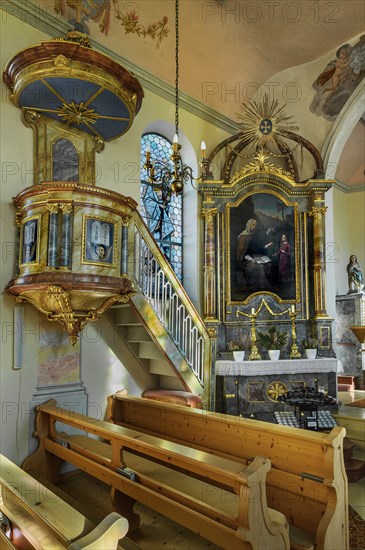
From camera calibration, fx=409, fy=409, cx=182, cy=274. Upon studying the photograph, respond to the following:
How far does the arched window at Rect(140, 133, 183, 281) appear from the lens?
23.1 ft

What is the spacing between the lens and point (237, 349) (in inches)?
263

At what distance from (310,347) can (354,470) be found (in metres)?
2.52

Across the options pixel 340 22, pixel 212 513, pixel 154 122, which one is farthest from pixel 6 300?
pixel 340 22

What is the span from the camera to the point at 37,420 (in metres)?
4.57

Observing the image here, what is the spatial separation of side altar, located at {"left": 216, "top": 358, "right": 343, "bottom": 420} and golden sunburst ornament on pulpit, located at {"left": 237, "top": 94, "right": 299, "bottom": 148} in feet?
12.8

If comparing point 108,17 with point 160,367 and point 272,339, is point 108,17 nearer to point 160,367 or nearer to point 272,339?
point 160,367

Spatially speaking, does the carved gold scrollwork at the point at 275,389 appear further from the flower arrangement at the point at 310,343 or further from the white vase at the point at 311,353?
the flower arrangement at the point at 310,343

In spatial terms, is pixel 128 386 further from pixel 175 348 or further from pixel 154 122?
pixel 154 122

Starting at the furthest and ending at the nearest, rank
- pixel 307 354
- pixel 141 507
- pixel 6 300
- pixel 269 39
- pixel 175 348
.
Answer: pixel 269 39, pixel 307 354, pixel 175 348, pixel 6 300, pixel 141 507

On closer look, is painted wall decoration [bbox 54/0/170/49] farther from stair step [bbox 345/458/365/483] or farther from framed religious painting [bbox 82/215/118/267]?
stair step [bbox 345/458/365/483]

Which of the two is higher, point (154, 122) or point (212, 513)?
point (154, 122)

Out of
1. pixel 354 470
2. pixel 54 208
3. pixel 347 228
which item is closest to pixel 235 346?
pixel 354 470

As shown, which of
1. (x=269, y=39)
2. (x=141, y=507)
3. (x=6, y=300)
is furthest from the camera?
(x=269, y=39)

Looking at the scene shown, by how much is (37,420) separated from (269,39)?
7.20 m
